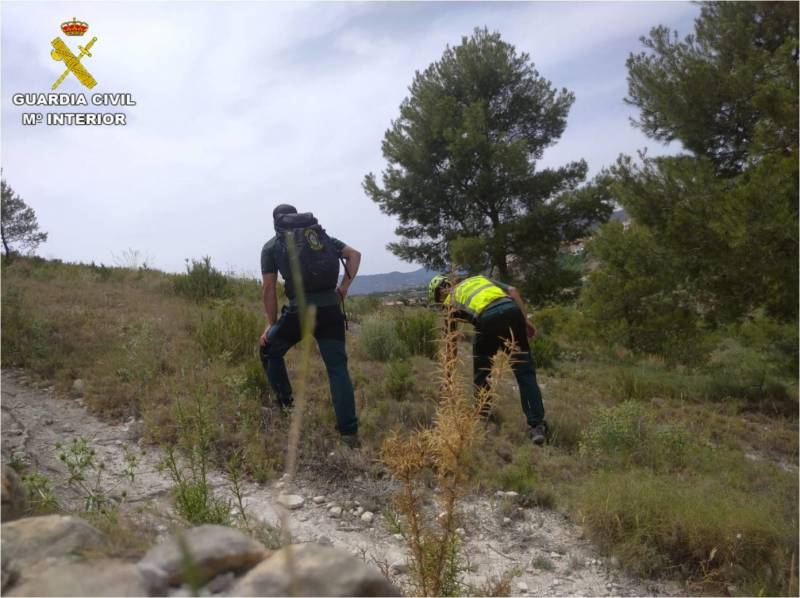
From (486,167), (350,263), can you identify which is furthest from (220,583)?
(486,167)

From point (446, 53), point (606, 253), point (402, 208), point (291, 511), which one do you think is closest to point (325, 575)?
point (291, 511)

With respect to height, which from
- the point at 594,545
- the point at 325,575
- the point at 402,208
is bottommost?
the point at 594,545

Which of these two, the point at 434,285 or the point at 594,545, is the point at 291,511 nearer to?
the point at 594,545

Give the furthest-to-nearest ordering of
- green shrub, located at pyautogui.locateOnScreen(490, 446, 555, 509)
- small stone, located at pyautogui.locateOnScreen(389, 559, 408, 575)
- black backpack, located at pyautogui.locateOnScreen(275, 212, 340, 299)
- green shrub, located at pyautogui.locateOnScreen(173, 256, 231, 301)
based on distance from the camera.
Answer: green shrub, located at pyautogui.locateOnScreen(173, 256, 231, 301) → black backpack, located at pyautogui.locateOnScreen(275, 212, 340, 299) → green shrub, located at pyautogui.locateOnScreen(490, 446, 555, 509) → small stone, located at pyautogui.locateOnScreen(389, 559, 408, 575)

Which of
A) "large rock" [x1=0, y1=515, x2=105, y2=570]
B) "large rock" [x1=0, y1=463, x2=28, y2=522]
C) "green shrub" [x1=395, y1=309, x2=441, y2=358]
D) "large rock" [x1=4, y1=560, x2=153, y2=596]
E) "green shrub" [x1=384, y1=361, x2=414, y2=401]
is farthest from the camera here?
"green shrub" [x1=395, y1=309, x2=441, y2=358]

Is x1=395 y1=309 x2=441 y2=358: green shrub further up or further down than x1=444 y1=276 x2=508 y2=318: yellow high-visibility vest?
further down

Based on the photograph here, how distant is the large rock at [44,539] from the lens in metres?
1.32

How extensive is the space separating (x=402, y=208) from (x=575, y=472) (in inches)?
538

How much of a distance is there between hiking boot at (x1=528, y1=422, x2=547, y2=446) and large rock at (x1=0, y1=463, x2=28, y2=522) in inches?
136

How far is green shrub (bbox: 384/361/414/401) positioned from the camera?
502cm

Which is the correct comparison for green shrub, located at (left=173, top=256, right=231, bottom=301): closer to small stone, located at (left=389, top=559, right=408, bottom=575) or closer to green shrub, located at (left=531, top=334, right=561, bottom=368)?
green shrub, located at (left=531, top=334, right=561, bottom=368)

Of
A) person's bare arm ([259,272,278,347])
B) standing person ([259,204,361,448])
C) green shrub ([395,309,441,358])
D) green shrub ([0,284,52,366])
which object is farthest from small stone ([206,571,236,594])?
green shrub ([395,309,441,358])

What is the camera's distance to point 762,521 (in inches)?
116

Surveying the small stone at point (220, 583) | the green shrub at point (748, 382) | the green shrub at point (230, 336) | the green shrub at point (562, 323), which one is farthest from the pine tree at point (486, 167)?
the small stone at point (220, 583)
